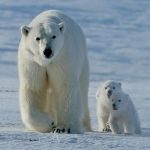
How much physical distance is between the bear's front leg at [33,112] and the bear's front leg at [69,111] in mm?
174

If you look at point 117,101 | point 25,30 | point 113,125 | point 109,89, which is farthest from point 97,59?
point 25,30

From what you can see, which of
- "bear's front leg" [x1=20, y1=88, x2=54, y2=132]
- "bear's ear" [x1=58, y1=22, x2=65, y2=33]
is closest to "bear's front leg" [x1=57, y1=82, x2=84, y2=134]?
"bear's front leg" [x1=20, y1=88, x2=54, y2=132]

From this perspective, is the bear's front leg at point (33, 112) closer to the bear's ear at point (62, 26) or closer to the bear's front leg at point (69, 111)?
the bear's front leg at point (69, 111)

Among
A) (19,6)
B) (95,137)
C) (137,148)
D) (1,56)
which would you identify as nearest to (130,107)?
(95,137)

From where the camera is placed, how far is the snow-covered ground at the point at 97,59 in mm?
5438

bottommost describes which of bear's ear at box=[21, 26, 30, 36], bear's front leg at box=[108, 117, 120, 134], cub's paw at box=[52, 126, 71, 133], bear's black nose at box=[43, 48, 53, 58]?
cub's paw at box=[52, 126, 71, 133]

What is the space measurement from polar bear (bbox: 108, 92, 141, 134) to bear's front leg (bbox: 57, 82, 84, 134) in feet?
2.73

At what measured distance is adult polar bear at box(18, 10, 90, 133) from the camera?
21.4ft

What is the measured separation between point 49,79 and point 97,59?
17.4m

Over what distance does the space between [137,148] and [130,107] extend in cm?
246

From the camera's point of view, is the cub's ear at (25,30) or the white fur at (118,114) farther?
the white fur at (118,114)

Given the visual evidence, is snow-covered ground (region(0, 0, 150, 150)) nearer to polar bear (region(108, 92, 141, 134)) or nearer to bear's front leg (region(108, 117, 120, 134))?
polar bear (region(108, 92, 141, 134))

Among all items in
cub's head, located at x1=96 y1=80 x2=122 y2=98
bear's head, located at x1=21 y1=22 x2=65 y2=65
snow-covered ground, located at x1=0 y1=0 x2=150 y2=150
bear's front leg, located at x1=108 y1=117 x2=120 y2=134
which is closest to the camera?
snow-covered ground, located at x1=0 y1=0 x2=150 y2=150

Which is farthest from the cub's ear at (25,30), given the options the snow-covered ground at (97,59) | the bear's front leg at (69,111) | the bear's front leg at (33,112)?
the snow-covered ground at (97,59)
